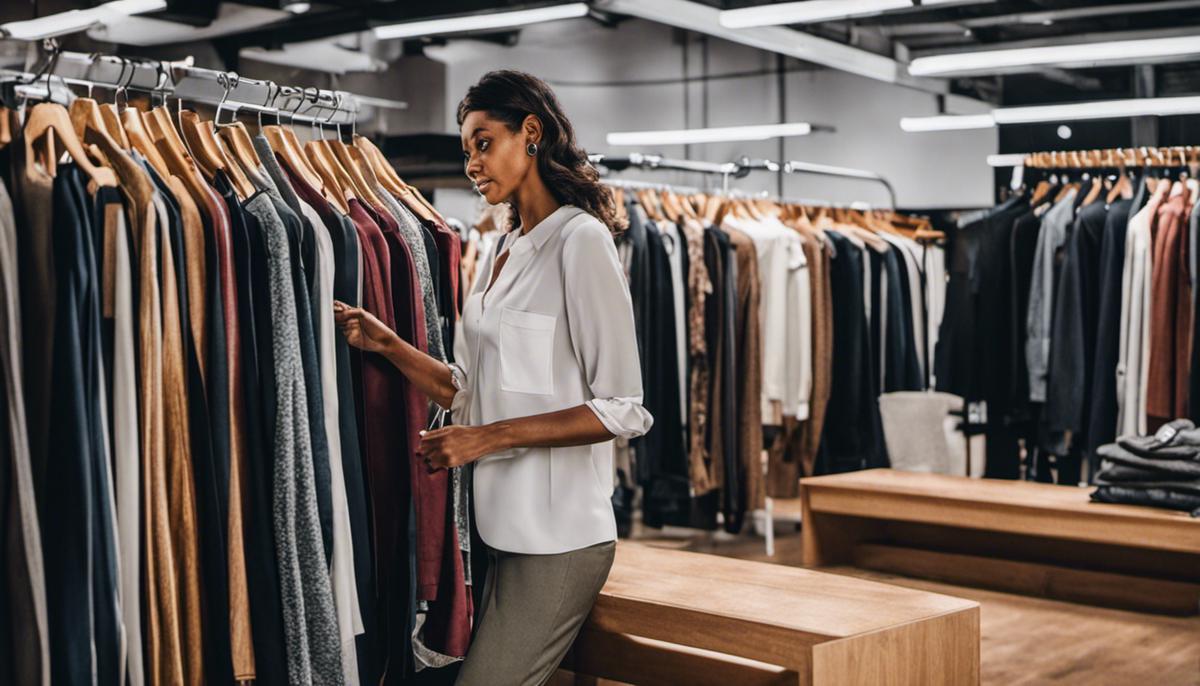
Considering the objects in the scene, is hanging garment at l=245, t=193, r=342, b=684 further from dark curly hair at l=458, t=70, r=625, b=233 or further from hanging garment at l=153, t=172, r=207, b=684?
dark curly hair at l=458, t=70, r=625, b=233

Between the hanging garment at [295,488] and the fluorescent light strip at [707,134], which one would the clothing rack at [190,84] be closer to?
the hanging garment at [295,488]

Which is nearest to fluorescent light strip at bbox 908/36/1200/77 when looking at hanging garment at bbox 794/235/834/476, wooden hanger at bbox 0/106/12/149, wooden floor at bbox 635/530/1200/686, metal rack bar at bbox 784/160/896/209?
metal rack bar at bbox 784/160/896/209

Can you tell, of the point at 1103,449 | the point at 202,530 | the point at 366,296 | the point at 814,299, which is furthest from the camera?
the point at 814,299

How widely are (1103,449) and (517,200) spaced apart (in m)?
3.48

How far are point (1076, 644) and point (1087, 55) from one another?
8.42 ft

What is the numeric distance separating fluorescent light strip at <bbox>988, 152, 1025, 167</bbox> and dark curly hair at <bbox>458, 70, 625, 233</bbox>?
449cm

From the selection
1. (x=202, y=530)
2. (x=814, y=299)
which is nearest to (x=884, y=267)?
(x=814, y=299)

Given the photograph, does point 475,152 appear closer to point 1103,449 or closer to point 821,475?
point 1103,449

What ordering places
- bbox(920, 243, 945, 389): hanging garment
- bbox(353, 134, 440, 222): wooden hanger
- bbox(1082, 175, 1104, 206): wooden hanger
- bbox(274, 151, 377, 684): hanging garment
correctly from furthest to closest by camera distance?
bbox(920, 243, 945, 389): hanging garment < bbox(1082, 175, 1104, 206): wooden hanger < bbox(353, 134, 440, 222): wooden hanger < bbox(274, 151, 377, 684): hanging garment

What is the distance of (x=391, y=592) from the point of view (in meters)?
2.40

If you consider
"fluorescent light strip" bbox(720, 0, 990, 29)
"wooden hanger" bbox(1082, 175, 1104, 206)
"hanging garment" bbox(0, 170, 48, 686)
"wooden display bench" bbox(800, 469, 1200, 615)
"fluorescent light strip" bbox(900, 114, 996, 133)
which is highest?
"fluorescent light strip" bbox(720, 0, 990, 29)

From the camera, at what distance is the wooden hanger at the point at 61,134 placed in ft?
6.57

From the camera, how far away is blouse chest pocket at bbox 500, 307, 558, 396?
213cm

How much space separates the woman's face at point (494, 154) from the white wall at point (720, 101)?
16.7 feet
